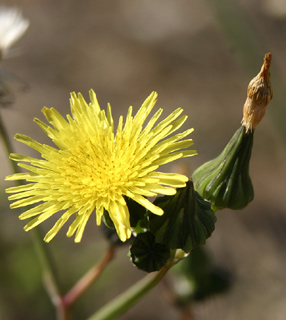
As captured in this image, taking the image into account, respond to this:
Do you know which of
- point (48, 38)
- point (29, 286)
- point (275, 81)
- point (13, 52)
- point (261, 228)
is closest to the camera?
point (13, 52)

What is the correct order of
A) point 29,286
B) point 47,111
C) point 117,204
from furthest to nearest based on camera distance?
point 29,286, point 47,111, point 117,204

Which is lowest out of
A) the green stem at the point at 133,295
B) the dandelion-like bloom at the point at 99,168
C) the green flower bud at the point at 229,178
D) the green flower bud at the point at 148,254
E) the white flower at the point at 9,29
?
the green stem at the point at 133,295

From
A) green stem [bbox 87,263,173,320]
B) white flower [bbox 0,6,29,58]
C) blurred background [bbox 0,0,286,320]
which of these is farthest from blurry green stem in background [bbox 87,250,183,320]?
white flower [bbox 0,6,29,58]

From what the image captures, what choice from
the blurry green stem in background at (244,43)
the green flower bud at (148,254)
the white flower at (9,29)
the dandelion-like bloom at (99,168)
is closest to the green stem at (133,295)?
the green flower bud at (148,254)

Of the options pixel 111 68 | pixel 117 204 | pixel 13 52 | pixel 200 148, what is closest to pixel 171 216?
pixel 117 204

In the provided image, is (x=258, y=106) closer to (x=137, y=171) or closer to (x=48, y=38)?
(x=137, y=171)

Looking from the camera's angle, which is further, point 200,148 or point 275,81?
point 200,148

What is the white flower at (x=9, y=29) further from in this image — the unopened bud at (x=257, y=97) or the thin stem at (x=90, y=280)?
the unopened bud at (x=257, y=97)

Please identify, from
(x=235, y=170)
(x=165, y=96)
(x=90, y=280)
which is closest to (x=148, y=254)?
(x=235, y=170)
